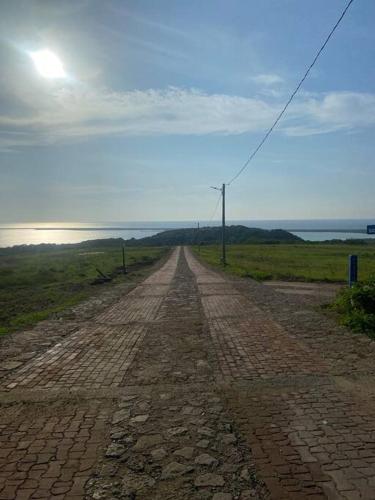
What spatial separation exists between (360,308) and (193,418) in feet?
22.5

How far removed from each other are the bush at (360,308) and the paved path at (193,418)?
557 millimetres

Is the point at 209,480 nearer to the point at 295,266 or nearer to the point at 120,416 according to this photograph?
the point at 120,416

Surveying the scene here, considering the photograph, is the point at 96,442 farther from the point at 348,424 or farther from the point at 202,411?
the point at 348,424

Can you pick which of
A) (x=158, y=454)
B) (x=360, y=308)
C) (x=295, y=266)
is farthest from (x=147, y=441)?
(x=295, y=266)

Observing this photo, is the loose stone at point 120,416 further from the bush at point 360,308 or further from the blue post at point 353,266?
the blue post at point 353,266

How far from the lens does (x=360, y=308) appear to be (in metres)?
10.5

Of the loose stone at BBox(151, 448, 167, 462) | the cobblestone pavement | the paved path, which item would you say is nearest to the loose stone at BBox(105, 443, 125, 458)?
the paved path

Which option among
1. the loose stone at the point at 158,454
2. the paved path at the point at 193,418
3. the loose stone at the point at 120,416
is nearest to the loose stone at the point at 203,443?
the paved path at the point at 193,418

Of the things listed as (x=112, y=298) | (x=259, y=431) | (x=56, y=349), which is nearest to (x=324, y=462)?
(x=259, y=431)

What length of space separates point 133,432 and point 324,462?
203cm

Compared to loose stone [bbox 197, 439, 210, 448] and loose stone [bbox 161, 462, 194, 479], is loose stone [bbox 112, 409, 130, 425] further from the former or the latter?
loose stone [bbox 161, 462, 194, 479]

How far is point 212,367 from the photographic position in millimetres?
7113

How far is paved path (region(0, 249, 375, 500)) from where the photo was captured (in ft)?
12.4

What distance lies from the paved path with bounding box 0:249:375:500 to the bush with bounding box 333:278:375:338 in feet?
1.83
